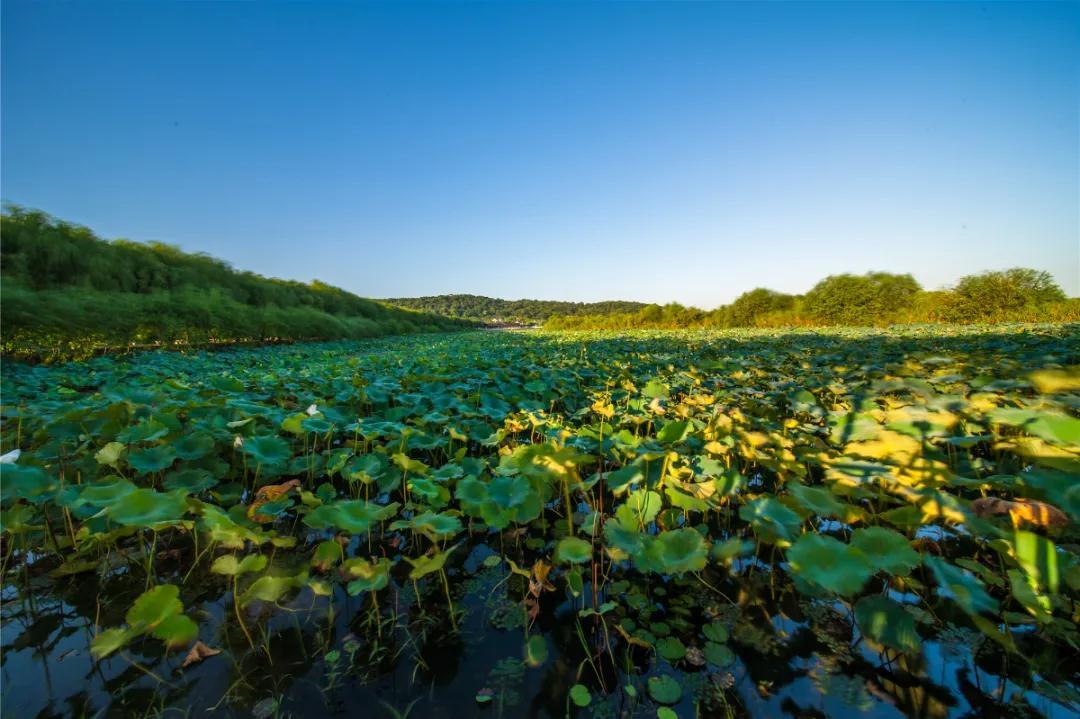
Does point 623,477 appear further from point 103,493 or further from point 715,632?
point 103,493

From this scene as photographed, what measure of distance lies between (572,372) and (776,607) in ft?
11.2

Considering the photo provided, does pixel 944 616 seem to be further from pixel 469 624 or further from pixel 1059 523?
pixel 469 624

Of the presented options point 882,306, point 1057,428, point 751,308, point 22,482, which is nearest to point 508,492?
point 22,482

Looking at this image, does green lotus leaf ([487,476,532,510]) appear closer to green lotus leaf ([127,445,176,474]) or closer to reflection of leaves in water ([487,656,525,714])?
reflection of leaves in water ([487,656,525,714])

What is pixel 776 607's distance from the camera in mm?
1292

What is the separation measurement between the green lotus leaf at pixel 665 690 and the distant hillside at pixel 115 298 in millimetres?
12134

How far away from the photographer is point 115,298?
1098cm

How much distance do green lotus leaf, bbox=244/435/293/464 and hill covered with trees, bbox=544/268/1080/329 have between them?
32364mm

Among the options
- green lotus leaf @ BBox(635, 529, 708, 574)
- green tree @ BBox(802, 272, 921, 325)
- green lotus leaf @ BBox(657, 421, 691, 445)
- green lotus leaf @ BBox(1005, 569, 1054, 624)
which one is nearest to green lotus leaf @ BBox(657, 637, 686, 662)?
green lotus leaf @ BBox(635, 529, 708, 574)

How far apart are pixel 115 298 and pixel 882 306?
41455mm

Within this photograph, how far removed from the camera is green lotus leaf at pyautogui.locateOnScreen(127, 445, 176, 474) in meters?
1.55

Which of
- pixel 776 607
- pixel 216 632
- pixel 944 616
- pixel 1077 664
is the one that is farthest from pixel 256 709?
pixel 1077 664

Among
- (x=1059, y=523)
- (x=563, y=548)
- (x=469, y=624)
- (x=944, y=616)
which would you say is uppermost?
(x=1059, y=523)

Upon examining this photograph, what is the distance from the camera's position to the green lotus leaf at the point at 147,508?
0.99 m
